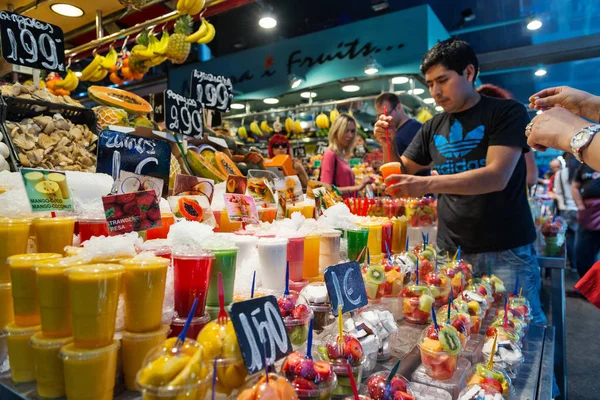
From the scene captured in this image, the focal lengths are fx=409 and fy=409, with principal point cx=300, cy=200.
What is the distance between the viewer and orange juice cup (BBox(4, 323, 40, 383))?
98cm

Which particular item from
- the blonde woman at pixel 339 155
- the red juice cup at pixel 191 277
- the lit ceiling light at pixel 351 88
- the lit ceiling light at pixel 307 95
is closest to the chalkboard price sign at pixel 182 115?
the red juice cup at pixel 191 277

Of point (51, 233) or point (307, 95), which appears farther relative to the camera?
point (307, 95)

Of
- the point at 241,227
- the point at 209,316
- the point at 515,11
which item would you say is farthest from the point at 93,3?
the point at 515,11

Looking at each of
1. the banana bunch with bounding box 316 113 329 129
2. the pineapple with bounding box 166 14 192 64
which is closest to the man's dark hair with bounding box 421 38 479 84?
the pineapple with bounding box 166 14 192 64

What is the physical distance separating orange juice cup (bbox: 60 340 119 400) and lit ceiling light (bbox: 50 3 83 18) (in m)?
5.11

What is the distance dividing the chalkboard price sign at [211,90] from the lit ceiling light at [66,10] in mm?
3103

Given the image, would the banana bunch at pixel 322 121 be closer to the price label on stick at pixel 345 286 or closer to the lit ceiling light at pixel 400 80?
the lit ceiling light at pixel 400 80

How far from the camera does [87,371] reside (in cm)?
86

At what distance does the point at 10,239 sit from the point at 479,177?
1.98 meters

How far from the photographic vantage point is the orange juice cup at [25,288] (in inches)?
38.3

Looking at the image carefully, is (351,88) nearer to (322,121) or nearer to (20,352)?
(322,121)

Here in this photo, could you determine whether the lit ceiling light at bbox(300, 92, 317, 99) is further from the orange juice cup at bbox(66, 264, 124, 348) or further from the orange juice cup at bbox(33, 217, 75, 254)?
the orange juice cup at bbox(66, 264, 124, 348)

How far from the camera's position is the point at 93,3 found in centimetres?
469

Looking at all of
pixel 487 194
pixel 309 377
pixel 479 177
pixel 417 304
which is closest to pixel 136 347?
pixel 309 377
